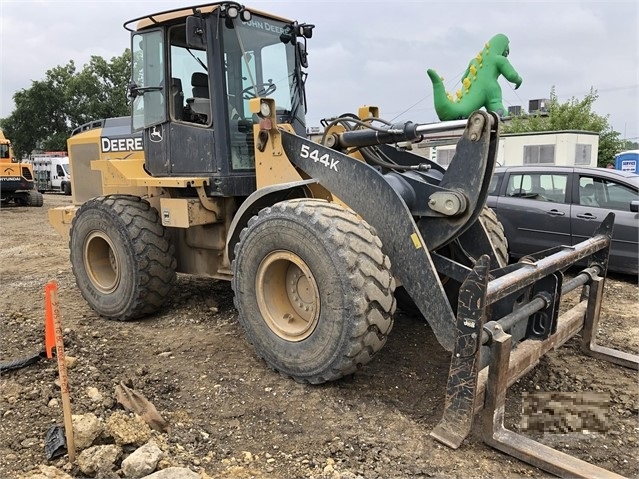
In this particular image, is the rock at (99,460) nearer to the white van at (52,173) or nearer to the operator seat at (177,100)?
the operator seat at (177,100)

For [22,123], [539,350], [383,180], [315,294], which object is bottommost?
[539,350]

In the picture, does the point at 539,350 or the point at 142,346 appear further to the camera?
the point at 142,346

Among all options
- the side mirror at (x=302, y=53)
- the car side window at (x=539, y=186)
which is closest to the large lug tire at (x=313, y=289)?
the side mirror at (x=302, y=53)

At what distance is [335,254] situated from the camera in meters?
3.33

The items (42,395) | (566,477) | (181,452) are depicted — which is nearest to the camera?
(566,477)

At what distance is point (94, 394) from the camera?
11.5ft

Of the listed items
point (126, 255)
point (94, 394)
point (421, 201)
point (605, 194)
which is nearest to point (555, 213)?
point (605, 194)

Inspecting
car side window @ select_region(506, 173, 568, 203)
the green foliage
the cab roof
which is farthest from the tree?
the green foliage

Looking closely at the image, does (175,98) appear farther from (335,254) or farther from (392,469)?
(392,469)

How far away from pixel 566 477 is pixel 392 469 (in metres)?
0.87

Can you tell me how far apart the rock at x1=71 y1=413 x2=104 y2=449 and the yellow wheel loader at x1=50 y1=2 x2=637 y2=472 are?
4.03 feet

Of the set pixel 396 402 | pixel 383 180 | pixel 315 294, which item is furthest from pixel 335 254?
pixel 396 402

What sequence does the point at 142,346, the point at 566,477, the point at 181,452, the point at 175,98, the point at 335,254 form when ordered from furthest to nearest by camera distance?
the point at 175,98
the point at 142,346
the point at 335,254
the point at 181,452
the point at 566,477

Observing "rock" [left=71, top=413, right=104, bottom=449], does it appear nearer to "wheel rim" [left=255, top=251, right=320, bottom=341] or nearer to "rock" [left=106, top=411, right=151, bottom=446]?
"rock" [left=106, top=411, right=151, bottom=446]
